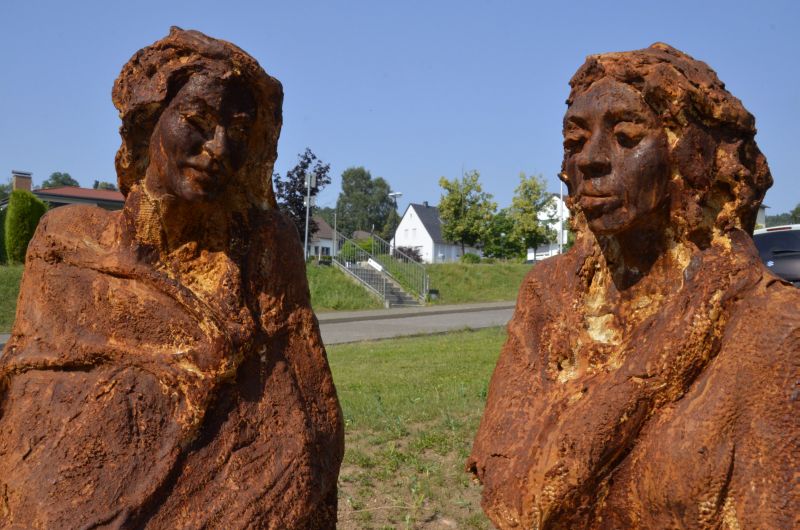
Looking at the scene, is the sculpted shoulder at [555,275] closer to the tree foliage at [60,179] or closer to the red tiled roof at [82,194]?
the red tiled roof at [82,194]

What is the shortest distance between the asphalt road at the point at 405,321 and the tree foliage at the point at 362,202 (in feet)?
194

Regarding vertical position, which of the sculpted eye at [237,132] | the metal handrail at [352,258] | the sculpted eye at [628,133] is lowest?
the sculpted eye at [628,133]

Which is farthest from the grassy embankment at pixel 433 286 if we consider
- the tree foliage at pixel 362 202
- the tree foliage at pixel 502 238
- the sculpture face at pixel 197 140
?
the tree foliage at pixel 362 202

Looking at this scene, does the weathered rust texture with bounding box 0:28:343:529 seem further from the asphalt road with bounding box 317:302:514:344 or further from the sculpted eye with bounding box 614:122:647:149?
the asphalt road with bounding box 317:302:514:344

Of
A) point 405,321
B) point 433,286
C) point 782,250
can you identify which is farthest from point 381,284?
point 782,250

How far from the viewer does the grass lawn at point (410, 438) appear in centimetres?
505

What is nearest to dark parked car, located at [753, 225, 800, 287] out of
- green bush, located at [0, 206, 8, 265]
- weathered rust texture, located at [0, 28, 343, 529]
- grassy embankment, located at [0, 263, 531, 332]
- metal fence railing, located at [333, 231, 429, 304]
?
weathered rust texture, located at [0, 28, 343, 529]

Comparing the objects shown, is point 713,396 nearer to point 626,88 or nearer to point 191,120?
point 626,88

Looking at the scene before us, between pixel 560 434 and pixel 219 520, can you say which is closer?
pixel 560 434

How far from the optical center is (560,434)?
220 cm

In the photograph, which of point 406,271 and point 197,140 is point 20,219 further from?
point 197,140

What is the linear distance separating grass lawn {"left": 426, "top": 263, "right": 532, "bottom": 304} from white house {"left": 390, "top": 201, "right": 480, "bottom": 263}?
3555 centimetres

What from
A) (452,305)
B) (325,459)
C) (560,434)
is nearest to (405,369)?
(325,459)

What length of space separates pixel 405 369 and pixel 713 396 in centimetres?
782
